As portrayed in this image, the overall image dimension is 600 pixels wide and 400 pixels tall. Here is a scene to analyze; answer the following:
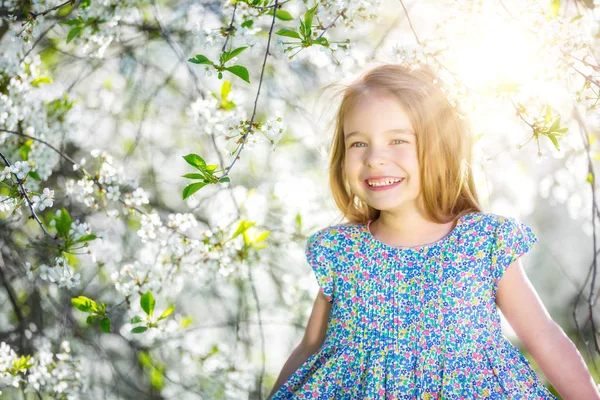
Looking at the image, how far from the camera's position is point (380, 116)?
1.35 m

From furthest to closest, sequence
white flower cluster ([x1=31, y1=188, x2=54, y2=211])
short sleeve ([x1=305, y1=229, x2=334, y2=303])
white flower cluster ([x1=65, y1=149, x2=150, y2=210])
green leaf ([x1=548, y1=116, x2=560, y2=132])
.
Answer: white flower cluster ([x1=65, y1=149, x2=150, y2=210]) → short sleeve ([x1=305, y1=229, x2=334, y2=303]) → white flower cluster ([x1=31, y1=188, x2=54, y2=211]) → green leaf ([x1=548, y1=116, x2=560, y2=132])

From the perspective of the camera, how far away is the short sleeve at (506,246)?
1332mm

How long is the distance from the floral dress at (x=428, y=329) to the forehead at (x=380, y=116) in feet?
0.75

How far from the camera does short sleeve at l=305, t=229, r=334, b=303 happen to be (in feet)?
4.82

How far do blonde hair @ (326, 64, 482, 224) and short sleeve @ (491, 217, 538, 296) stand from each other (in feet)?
0.34

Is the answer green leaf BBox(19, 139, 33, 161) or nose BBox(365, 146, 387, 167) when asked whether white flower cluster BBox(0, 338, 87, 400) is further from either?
nose BBox(365, 146, 387, 167)

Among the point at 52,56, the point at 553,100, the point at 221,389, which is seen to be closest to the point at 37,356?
the point at 221,389

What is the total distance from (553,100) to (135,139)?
1.35 meters

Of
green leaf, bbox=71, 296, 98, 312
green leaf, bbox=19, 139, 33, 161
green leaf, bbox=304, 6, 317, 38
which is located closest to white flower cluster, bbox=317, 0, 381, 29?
green leaf, bbox=304, 6, 317, 38

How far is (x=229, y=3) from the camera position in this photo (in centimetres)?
153

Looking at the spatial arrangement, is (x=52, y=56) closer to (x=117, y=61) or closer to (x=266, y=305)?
(x=117, y=61)

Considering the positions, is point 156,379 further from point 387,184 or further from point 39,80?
point 387,184

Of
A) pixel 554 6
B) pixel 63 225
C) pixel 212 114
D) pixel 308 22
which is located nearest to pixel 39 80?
pixel 212 114

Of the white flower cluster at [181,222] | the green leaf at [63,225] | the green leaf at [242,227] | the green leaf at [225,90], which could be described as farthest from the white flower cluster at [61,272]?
the green leaf at [225,90]
